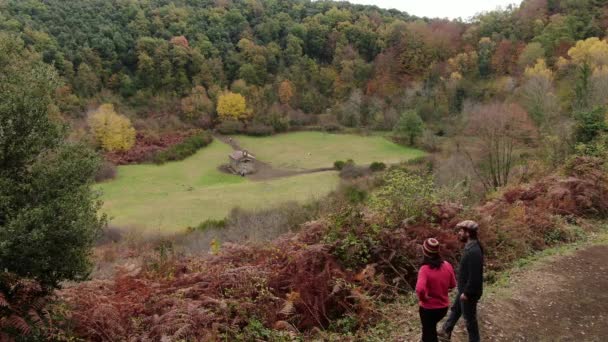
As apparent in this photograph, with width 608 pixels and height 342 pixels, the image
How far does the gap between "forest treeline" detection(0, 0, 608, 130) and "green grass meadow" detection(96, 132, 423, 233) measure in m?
7.99

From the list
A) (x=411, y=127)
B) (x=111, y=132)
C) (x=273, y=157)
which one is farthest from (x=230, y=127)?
(x=411, y=127)

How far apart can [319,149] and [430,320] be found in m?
49.1

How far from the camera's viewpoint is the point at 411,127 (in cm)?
5275

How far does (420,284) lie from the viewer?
5.98 metres

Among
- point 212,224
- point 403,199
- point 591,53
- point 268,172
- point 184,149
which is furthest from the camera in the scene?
point 184,149

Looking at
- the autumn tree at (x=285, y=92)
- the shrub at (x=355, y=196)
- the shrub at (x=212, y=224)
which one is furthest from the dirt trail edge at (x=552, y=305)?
the autumn tree at (x=285, y=92)

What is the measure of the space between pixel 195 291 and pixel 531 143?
90.6ft

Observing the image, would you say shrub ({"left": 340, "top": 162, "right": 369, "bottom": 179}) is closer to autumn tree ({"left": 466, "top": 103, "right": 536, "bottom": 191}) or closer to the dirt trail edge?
autumn tree ({"left": 466, "top": 103, "right": 536, "bottom": 191})

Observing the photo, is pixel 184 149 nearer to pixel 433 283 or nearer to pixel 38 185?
pixel 38 185

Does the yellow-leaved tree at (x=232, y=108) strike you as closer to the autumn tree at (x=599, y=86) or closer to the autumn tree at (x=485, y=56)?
the autumn tree at (x=485, y=56)

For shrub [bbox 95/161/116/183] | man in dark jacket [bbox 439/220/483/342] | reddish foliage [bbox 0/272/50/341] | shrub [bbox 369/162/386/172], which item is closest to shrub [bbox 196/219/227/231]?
shrub [bbox 95/161/116/183]

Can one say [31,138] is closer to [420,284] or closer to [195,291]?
[195,291]

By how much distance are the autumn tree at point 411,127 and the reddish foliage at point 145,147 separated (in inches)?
1029

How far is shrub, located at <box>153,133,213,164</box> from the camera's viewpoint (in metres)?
50.2
